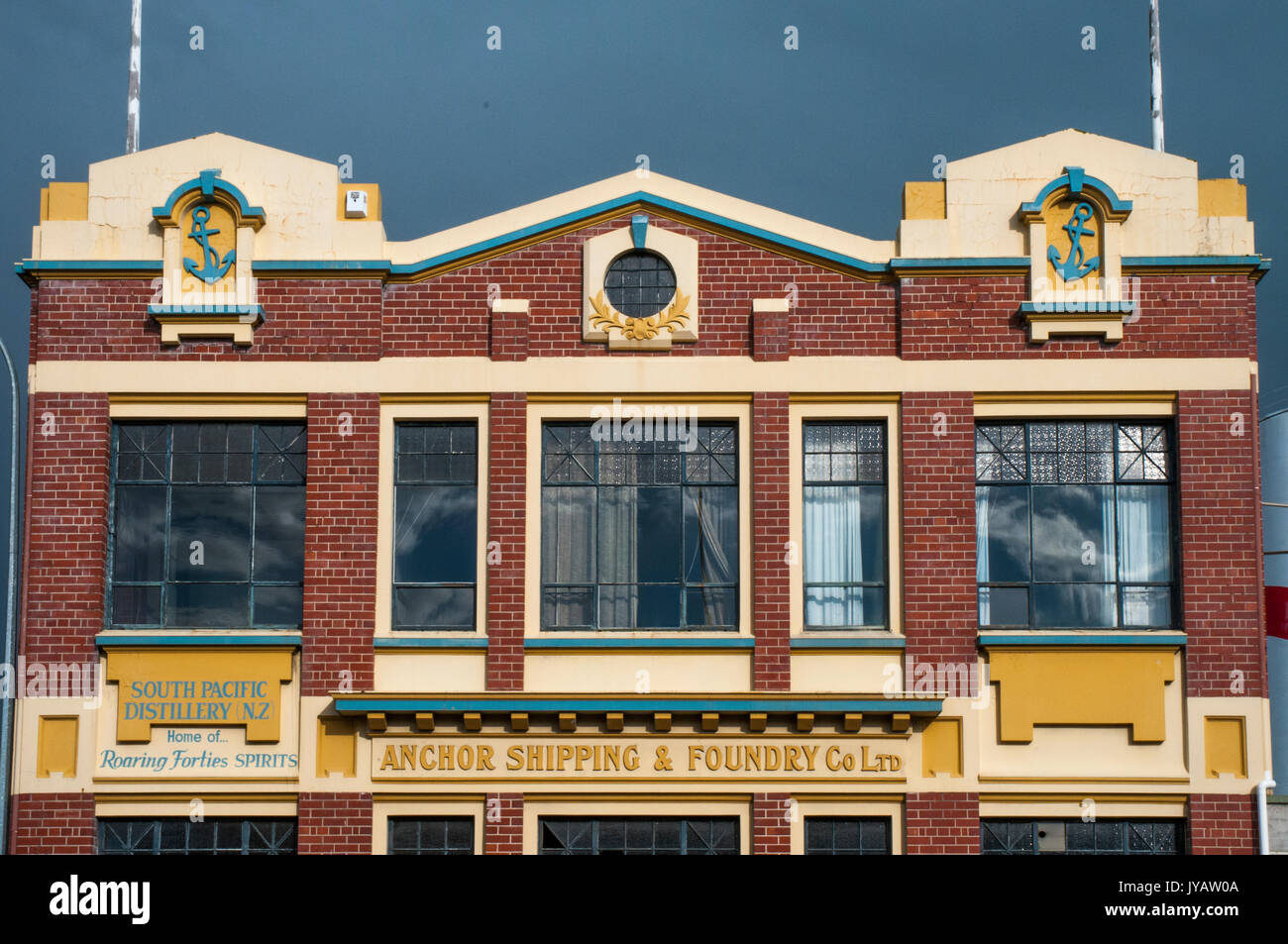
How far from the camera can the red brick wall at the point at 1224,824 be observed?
618 inches

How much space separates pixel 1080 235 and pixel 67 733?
12652 millimetres

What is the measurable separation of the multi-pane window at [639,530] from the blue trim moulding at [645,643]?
0.90 ft

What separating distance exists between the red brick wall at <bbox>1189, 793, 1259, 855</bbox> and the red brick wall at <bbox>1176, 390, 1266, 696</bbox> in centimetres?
113

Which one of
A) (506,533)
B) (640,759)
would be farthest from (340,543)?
(640,759)

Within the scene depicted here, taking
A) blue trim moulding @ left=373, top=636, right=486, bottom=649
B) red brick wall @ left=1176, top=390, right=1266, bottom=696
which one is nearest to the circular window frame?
blue trim moulding @ left=373, top=636, right=486, bottom=649

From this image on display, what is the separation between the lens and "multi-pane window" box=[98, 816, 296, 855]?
1608 cm

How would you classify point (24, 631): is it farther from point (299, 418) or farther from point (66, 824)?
point (299, 418)

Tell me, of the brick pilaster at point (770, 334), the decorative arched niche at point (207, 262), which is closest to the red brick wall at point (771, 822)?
the brick pilaster at point (770, 334)

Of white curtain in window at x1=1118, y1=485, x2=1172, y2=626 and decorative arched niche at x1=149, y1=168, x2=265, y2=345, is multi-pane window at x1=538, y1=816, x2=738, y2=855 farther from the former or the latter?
decorative arched niche at x1=149, y1=168, x2=265, y2=345

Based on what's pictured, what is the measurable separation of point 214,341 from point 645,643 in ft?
19.8

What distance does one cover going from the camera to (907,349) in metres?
16.6

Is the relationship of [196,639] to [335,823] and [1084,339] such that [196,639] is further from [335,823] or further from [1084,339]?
[1084,339]
